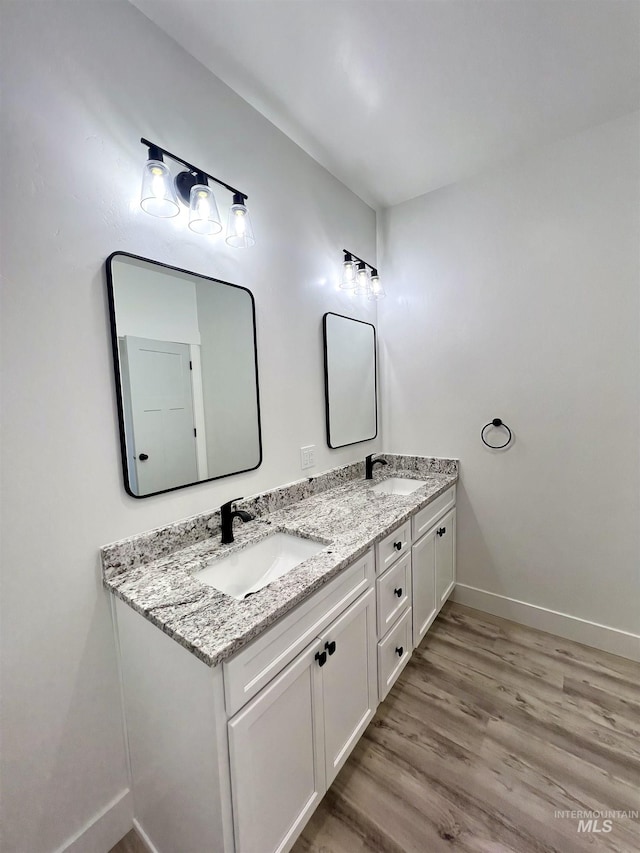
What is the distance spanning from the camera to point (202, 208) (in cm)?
123

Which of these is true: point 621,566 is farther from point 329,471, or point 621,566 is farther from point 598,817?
point 329,471

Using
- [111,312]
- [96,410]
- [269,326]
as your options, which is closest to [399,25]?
[269,326]

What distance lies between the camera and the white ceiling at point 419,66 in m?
1.23

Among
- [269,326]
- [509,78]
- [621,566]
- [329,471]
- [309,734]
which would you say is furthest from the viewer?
[329,471]

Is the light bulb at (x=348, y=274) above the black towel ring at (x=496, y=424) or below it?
above

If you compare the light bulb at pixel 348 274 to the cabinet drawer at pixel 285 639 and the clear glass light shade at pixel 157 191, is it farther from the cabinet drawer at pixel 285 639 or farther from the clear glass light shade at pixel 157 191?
the cabinet drawer at pixel 285 639

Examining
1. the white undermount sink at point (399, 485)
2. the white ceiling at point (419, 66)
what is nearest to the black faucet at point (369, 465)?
the white undermount sink at point (399, 485)

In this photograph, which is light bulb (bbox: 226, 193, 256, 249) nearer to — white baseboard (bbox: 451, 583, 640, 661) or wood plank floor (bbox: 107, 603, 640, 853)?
wood plank floor (bbox: 107, 603, 640, 853)

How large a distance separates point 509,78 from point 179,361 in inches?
73.1

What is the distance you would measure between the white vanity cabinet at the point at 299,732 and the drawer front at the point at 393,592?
98 mm

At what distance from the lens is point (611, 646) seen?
6.20ft

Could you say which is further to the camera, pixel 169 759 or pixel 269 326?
pixel 269 326

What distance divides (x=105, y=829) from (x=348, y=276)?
8.47ft

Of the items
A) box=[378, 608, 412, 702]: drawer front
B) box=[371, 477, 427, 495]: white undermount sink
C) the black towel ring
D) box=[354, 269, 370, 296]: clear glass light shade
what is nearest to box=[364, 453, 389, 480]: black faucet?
box=[371, 477, 427, 495]: white undermount sink
